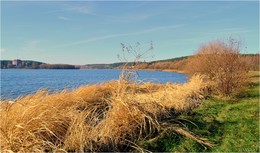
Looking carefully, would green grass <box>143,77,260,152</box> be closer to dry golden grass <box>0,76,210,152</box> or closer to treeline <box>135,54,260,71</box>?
dry golden grass <box>0,76,210,152</box>

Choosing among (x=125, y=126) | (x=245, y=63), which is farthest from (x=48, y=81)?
(x=125, y=126)

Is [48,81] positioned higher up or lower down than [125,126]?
lower down

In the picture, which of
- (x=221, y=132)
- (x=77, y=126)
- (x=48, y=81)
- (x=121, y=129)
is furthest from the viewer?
(x=48, y=81)

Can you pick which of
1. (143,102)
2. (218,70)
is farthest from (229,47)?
(143,102)

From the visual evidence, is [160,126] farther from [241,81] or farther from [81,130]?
[241,81]

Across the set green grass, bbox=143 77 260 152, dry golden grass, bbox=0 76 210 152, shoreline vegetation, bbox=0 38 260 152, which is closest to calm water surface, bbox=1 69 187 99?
shoreline vegetation, bbox=0 38 260 152

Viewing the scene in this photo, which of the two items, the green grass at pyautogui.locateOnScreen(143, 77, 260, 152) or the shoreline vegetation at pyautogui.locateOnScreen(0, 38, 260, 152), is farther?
the green grass at pyautogui.locateOnScreen(143, 77, 260, 152)

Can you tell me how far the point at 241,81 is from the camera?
420 inches

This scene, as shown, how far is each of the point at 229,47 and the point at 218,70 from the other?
1018 mm

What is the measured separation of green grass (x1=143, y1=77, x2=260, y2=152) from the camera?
4449mm

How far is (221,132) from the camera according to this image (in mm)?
5168

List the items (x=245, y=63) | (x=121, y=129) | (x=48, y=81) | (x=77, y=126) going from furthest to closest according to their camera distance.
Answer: (x=48, y=81)
(x=245, y=63)
(x=121, y=129)
(x=77, y=126)

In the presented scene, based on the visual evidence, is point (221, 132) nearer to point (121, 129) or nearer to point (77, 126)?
point (121, 129)

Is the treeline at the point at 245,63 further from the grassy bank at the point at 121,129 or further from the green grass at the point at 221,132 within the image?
the green grass at the point at 221,132
